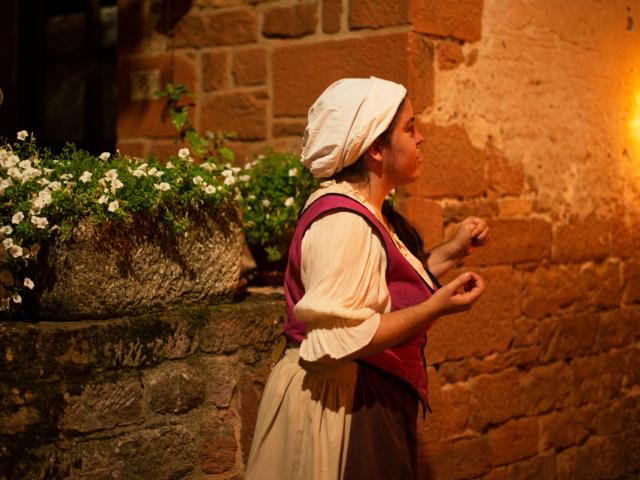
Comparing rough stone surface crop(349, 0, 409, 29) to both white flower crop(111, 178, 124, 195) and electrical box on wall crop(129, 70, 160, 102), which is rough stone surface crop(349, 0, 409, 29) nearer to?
electrical box on wall crop(129, 70, 160, 102)

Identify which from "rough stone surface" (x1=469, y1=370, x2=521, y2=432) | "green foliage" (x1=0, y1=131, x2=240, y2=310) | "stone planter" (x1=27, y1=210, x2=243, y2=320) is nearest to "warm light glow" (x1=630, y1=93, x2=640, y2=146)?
"rough stone surface" (x1=469, y1=370, x2=521, y2=432)

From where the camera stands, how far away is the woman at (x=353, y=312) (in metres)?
2.65

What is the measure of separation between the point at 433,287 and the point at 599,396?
2.68m

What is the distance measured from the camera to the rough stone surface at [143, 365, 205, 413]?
10.8 feet

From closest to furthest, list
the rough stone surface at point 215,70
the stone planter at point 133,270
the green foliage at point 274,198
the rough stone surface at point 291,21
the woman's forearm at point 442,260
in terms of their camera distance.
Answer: the stone planter at point 133,270 < the woman's forearm at point 442,260 < the green foliage at point 274,198 < the rough stone surface at point 291,21 < the rough stone surface at point 215,70

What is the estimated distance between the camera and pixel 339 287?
2.63 meters

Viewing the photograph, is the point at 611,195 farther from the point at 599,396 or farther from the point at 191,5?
the point at 191,5

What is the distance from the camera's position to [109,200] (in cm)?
327

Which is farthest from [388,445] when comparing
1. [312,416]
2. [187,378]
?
[187,378]

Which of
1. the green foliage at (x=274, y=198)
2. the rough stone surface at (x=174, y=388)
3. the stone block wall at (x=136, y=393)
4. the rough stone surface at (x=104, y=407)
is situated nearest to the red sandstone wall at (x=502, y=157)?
the green foliage at (x=274, y=198)

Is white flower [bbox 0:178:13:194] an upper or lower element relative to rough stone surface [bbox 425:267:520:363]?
upper

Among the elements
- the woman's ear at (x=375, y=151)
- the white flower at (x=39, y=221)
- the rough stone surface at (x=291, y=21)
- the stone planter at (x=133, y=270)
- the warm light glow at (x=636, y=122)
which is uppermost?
the rough stone surface at (x=291, y=21)

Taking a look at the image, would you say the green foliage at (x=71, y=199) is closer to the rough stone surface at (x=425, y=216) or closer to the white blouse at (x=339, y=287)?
the white blouse at (x=339, y=287)

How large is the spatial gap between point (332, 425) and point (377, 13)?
2.12m
